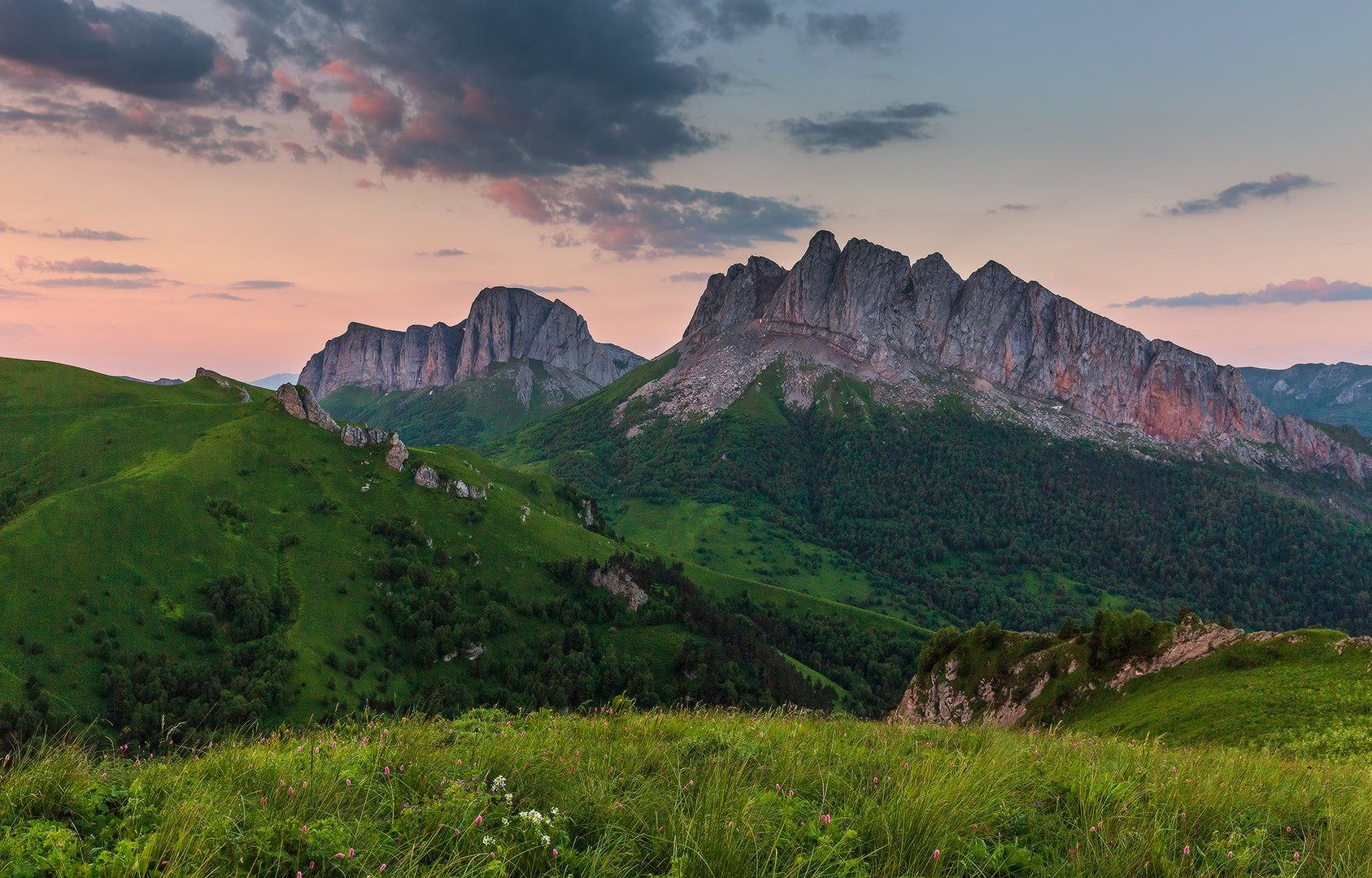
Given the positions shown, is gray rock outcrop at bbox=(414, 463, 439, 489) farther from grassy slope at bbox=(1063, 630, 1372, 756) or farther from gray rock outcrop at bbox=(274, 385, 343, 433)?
grassy slope at bbox=(1063, 630, 1372, 756)

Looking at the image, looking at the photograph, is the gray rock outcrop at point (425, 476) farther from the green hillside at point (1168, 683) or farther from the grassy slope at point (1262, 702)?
the grassy slope at point (1262, 702)

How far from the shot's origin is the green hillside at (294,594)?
3297 inches

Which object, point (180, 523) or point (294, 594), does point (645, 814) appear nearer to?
point (294, 594)

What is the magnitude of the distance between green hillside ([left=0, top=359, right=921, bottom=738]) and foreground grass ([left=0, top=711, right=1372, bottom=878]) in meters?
68.1

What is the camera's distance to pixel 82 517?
9712 cm

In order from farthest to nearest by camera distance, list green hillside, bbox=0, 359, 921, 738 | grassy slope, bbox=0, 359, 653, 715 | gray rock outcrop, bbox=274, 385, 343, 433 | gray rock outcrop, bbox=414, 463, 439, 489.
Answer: gray rock outcrop, bbox=274, 385, 343, 433, gray rock outcrop, bbox=414, 463, 439, 489, grassy slope, bbox=0, 359, 653, 715, green hillside, bbox=0, 359, 921, 738

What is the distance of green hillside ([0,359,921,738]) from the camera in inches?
3297

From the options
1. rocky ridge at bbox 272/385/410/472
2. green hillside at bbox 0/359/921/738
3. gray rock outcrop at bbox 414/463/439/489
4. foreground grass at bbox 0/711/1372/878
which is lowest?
green hillside at bbox 0/359/921/738

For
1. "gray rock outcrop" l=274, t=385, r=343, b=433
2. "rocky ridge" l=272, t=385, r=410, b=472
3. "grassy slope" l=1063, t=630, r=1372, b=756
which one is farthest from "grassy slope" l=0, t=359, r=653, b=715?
"grassy slope" l=1063, t=630, r=1372, b=756

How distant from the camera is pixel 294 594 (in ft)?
344

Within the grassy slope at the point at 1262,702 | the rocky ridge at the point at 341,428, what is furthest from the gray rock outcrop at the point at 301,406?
the grassy slope at the point at 1262,702

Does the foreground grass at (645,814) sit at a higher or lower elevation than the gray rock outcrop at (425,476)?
higher

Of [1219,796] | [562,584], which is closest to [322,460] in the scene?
[562,584]

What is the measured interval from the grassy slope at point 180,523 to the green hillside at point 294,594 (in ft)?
1.27
